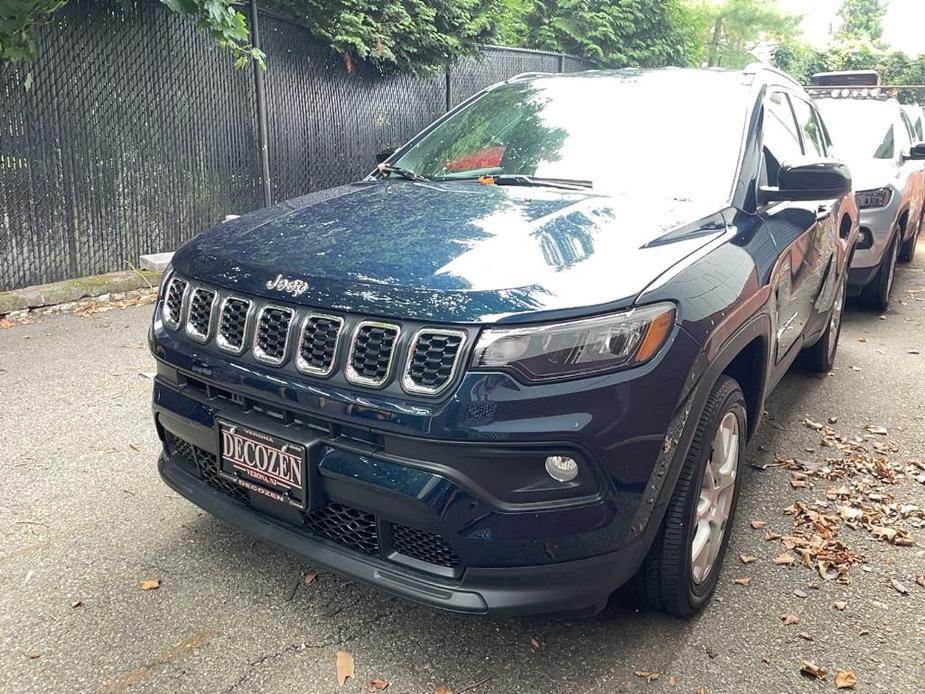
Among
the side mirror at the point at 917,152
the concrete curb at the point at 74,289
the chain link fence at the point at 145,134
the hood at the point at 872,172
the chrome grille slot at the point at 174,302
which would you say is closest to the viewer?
the chrome grille slot at the point at 174,302

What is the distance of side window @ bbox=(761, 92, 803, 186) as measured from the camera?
133 inches

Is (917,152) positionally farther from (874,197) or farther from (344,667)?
(344,667)

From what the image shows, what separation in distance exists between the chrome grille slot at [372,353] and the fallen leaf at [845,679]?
1.59 m

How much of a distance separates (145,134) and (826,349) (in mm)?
5692

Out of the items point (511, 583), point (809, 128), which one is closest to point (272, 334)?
point (511, 583)

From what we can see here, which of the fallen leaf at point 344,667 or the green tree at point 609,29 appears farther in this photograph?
the green tree at point 609,29

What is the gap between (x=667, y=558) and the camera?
2451 mm

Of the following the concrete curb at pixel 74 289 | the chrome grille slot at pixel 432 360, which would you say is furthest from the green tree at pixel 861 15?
the chrome grille slot at pixel 432 360

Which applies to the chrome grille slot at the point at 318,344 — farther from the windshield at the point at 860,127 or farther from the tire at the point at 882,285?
the windshield at the point at 860,127

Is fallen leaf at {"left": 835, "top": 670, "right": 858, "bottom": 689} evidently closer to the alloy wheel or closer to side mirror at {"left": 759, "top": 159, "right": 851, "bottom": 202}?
the alloy wheel

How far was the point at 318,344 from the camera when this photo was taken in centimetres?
225

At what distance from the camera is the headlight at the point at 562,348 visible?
2.06 metres

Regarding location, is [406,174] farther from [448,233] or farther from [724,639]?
[724,639]

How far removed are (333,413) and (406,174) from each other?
1.74m
